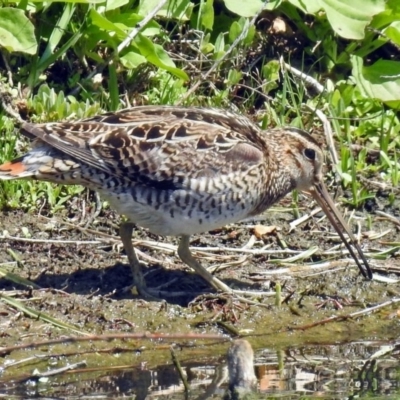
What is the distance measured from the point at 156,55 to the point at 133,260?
169 cm

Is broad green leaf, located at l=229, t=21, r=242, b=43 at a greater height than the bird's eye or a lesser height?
greater

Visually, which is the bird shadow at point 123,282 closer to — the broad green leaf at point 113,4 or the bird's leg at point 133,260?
the bird's leg at point 133,260

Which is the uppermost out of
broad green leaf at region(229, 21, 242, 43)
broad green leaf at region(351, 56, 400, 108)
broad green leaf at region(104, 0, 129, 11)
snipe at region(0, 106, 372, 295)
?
broad green leaf at region(104, 0, 129, 11)

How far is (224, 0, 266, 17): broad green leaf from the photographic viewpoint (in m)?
8.16

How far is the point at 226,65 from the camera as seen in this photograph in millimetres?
8430

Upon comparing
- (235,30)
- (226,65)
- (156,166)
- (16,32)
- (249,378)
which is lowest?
(249,378)

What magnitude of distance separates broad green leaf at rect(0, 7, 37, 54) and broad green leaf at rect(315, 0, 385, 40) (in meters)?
2.06

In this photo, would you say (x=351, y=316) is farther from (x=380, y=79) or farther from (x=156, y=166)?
(x=380, y=79)

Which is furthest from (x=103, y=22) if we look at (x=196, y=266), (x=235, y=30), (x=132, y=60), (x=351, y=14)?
(x=196, y=266)

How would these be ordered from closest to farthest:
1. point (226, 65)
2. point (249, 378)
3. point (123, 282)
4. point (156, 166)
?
point (249, 378), point (156, 166), point (123, 282), point (226, 65)

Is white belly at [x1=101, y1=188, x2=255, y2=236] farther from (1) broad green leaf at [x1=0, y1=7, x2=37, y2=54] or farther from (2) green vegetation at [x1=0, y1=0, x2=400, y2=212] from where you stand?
(1) broad green leaf at [x1=0, y1=7, x2=37, y2=54]

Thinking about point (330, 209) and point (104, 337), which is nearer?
point (104, 337)

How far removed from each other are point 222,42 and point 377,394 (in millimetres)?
3398

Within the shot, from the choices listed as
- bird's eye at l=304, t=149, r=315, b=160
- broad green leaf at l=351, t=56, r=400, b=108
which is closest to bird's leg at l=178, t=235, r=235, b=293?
bird's eye at l=304, t=149, r=315, b=160
